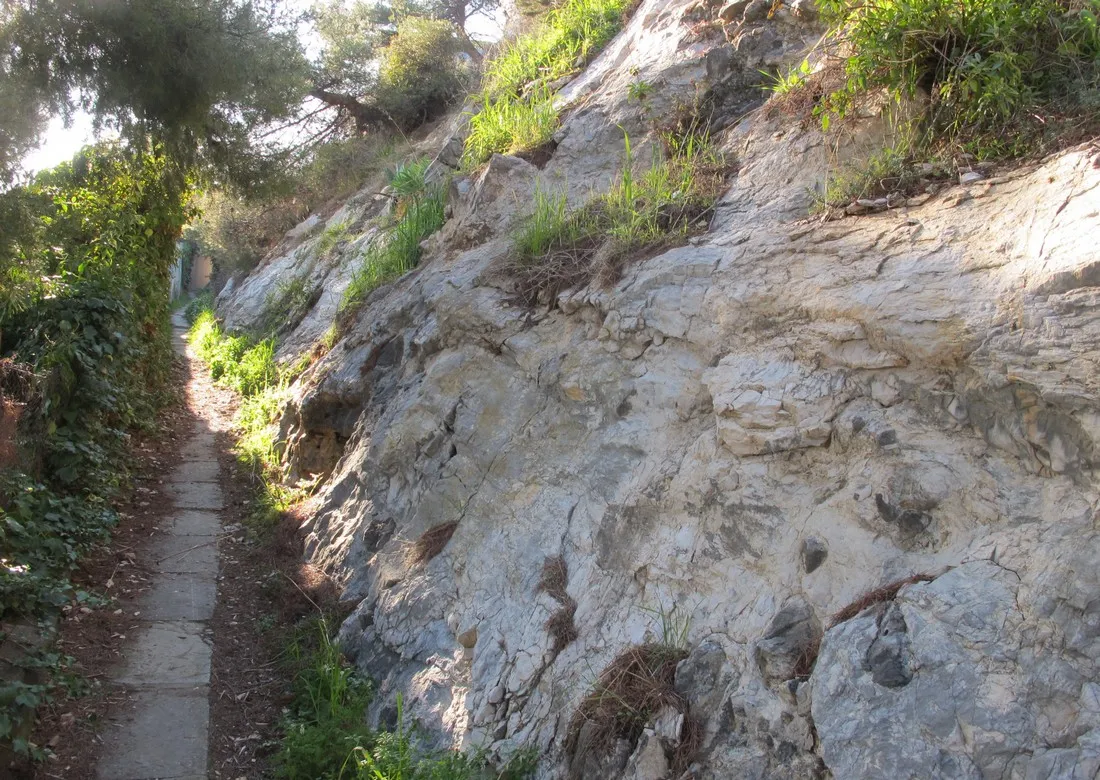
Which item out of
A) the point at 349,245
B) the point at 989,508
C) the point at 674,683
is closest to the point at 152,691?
the point at 674,683

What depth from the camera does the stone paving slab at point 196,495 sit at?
8.73 m

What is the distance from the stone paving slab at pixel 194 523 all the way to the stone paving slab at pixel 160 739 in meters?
2.74

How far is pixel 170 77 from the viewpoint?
7.76 metres

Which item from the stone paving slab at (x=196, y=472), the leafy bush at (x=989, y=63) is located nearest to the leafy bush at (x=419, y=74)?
the stone paving slab at (x=196, y=472)

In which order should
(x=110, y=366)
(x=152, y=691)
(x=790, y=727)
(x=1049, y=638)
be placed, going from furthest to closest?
(x=110, y=366), (x=152, y=691), (x=790, y=727), (x=1049, y=638)

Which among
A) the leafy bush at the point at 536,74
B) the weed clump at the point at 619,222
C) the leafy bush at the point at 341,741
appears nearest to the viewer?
the leafy bush at the point at 341,741

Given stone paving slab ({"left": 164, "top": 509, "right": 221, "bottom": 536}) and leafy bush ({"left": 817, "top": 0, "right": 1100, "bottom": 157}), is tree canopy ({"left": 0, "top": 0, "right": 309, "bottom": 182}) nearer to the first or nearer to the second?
stone paving slab ({"left": 164, "top": 509, "right": 221, "bottom": 536})

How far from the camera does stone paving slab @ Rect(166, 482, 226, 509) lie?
28.6ft

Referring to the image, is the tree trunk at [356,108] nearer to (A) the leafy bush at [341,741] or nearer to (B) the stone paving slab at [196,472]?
(B) the stone paving slab at [196,472]

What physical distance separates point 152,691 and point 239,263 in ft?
59.9

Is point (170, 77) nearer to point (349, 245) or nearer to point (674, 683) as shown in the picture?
point (349, 245)

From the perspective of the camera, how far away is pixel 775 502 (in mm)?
3861

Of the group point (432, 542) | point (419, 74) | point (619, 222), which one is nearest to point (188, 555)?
point (432, 542)

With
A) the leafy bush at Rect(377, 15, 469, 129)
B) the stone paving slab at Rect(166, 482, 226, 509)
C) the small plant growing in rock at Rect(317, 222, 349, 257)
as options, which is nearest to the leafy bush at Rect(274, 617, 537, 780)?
the stone paving slab at Rect(166, 482, 226, 509)
